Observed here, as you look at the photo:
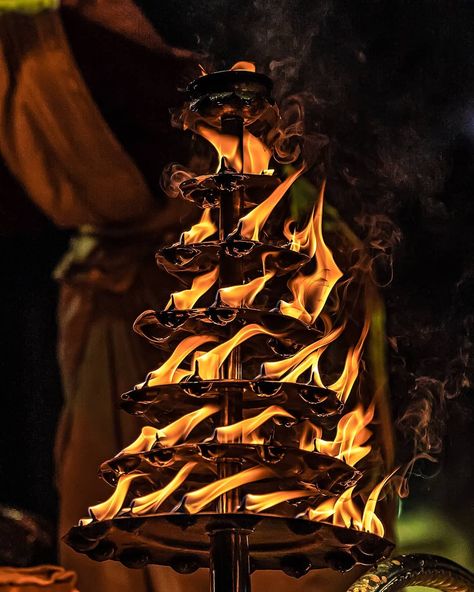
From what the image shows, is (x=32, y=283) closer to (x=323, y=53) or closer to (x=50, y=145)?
(x=50, y=145)

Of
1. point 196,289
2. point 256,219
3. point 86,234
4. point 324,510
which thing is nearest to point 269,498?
point 324,510

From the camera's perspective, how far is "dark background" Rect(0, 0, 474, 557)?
312 centimetres

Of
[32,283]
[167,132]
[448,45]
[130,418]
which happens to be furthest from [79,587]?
[448,45]

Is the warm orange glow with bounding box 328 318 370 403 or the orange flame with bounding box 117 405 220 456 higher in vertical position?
the warm orange glow with bounding box 328 318 370 403

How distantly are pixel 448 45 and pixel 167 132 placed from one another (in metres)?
0.92

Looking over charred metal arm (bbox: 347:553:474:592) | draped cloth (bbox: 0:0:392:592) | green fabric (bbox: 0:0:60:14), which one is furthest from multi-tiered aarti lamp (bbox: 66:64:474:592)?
green fabric (bbox: 0:0:60:14)

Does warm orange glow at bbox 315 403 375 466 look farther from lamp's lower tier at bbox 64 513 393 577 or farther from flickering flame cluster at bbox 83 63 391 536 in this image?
lamp's lower tier at bbox 64 513 393 577

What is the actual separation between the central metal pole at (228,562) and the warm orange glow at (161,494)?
5.5 inches

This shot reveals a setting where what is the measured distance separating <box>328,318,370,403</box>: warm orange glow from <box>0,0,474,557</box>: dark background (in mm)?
244

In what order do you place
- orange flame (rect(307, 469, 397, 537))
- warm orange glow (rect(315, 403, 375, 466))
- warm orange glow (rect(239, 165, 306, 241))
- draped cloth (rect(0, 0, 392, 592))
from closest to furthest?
1. orange flame (rect(307, 469, 397, 537))
2. warm orange glow (rect(239, 165, 306, 241))
3. warm orange glow (rect(315, 403, 375, 466))
4. draped cloth (rect(0, 0, 392, 592))

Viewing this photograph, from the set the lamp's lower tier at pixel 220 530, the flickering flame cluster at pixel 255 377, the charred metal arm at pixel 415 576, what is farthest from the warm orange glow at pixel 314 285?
the charred metal arm at pixel 415 576

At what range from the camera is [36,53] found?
3279mm

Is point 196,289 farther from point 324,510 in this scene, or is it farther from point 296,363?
point 324,510

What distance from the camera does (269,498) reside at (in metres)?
2.10
